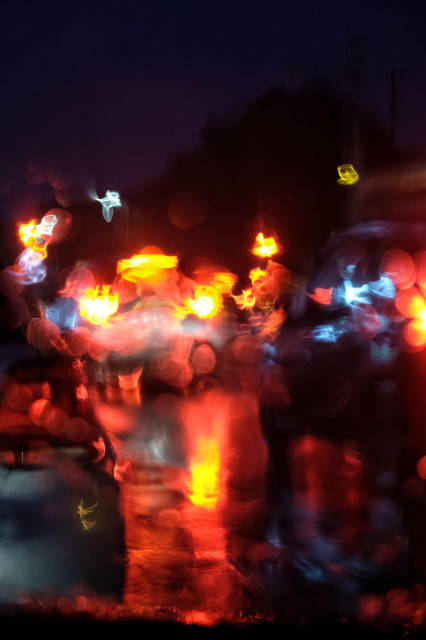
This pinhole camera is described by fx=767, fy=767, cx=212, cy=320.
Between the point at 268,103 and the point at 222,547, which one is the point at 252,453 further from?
the point at 268,103

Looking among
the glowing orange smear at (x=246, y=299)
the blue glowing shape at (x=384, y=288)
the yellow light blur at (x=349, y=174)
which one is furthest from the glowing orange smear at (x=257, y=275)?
the blue glowing shape at (x=384, y=288)

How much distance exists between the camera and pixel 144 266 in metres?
14.9

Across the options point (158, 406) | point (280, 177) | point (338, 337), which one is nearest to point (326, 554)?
point (338, 337)

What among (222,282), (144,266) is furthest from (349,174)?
(144,266)

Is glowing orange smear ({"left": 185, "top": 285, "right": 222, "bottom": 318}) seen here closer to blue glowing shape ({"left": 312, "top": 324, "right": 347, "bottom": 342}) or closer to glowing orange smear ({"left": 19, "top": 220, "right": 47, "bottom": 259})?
glowing orange smear ({"left": 19, "top": 220, "right": 47, "bottom": 259})

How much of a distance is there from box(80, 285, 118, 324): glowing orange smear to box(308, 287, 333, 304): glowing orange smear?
17.3 feet

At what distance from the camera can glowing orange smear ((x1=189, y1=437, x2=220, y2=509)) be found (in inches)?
247

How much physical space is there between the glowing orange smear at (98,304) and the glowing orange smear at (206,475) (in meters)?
6.58

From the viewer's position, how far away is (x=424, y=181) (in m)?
22.5

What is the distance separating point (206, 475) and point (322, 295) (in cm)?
392

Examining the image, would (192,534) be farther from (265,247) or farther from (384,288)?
(265,247)

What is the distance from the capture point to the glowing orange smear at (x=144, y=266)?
14.7m

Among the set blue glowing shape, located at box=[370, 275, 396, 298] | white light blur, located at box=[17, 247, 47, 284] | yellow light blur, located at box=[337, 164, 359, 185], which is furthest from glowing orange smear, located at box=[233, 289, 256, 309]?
blue glowing shape, located at box=[370, 275, 396, 298]

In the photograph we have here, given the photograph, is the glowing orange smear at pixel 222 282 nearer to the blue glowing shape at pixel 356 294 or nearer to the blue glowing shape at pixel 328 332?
the blue glowing shape at pixel 328 332
